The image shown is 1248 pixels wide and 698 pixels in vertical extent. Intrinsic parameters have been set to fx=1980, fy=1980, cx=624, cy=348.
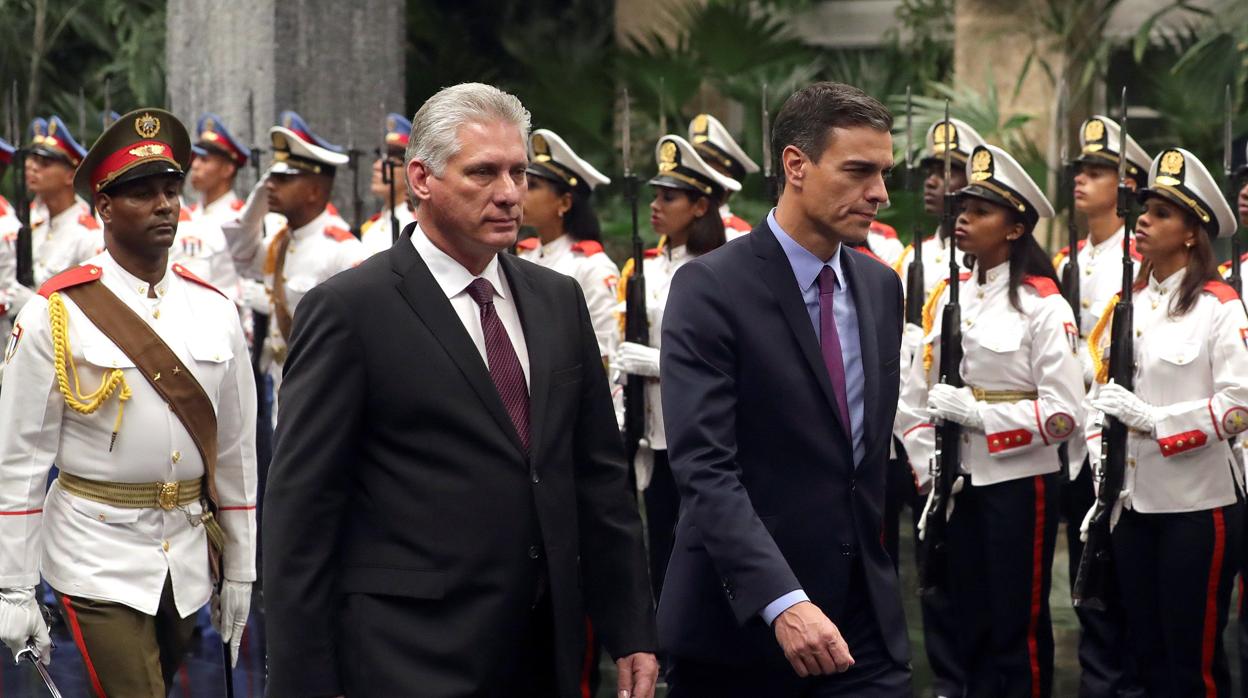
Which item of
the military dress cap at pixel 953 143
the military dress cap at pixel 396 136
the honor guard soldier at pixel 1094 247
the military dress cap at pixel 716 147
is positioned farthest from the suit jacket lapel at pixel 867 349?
the military dress cap at pixel 396 136

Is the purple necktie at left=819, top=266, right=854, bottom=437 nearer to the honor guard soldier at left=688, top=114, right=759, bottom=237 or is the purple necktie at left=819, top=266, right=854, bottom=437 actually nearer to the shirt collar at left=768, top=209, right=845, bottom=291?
the shirt collar at left=768, top=209, right=845, bottom=291

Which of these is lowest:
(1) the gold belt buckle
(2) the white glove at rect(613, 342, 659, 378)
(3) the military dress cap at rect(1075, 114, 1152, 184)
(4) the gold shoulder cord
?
(1) the gold belt buckle

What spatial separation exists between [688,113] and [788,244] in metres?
9.40

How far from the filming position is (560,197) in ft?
25.3

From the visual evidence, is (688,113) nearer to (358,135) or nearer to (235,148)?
(358,135)

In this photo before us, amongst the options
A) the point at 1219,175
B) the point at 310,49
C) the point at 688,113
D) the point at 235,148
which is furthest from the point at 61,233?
the point at 1219,175

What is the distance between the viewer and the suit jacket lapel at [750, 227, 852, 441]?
3719 mm

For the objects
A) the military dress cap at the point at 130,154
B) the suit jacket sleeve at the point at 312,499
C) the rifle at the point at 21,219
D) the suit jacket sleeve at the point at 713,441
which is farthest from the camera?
the rifle at the point at 21,219

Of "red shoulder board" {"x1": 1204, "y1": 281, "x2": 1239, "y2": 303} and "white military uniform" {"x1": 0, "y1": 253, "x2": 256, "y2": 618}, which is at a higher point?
"red shoulder board" {"x1": 1204, "y1": 281, "x2": 1239, "y2": 303}

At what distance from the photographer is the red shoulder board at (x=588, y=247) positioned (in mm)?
7453

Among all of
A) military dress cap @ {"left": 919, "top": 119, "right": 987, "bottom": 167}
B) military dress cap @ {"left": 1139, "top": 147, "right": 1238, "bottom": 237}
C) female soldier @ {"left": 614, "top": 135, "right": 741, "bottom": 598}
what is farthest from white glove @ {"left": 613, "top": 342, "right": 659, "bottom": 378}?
military dress cap @ {"left": 1139, "top": 147, "right": 1238, "bottom": 237}

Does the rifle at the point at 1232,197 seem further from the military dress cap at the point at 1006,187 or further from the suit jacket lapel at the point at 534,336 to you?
the suit jacket lapel at the point at 534,336

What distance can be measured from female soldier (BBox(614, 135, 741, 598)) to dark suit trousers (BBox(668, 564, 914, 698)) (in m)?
3.14

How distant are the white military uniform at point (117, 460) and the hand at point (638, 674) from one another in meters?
1.42
